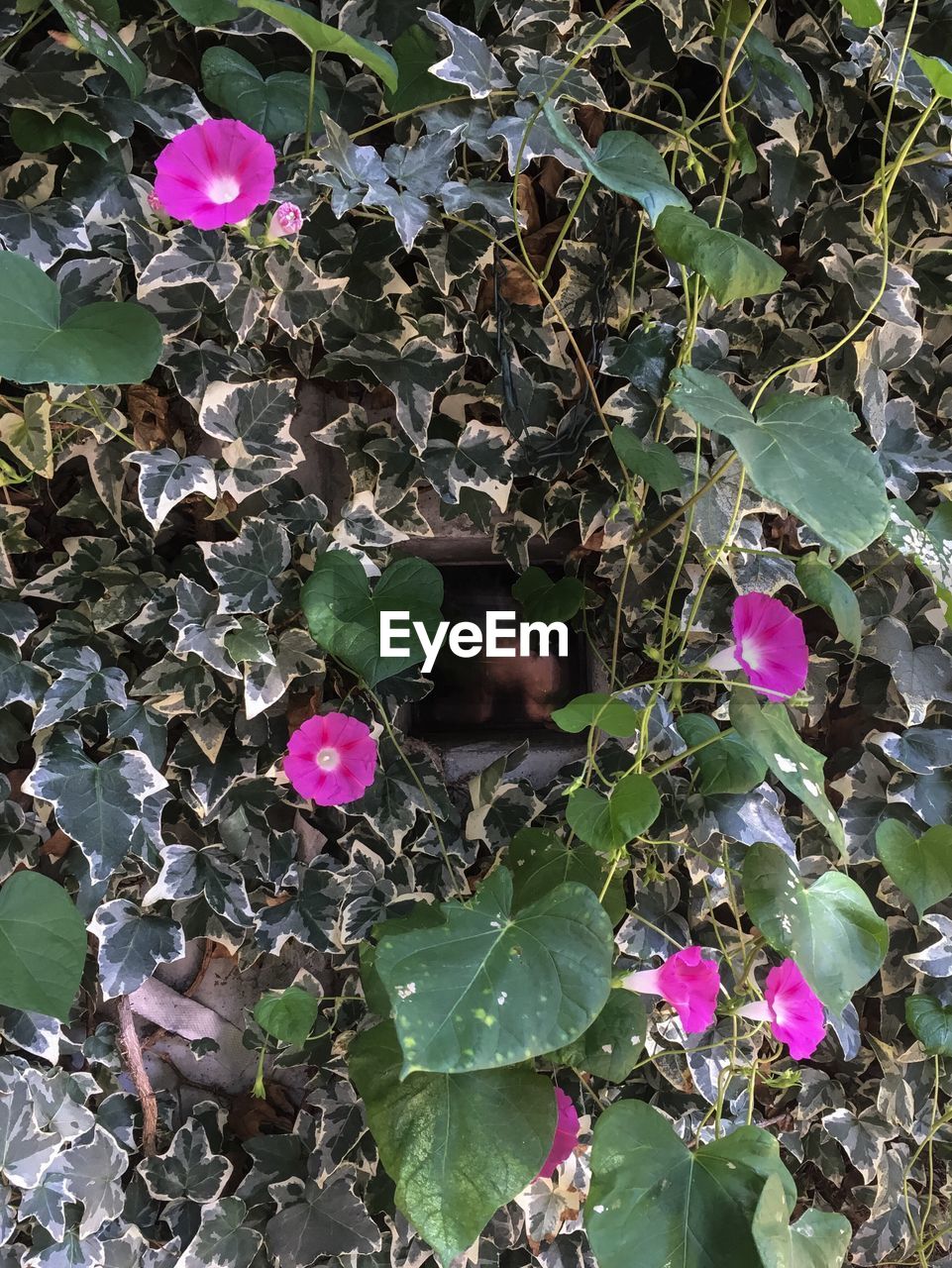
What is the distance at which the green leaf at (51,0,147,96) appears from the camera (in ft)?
2.47

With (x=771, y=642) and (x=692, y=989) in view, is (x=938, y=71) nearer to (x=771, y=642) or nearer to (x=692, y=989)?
(x=771, y=642)

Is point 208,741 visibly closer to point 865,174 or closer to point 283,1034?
point 283,1034

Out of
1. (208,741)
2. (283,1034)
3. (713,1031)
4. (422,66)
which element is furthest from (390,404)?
(713,1031)

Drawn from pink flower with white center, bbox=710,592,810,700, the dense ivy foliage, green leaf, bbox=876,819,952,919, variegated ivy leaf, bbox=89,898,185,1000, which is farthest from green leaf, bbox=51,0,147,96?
green leaf, bbox=876,819,952,919

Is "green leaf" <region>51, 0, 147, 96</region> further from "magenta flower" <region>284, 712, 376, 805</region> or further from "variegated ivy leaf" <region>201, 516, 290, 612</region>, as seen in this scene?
"magenta flower" <region>284, 712, 376, 805</region>

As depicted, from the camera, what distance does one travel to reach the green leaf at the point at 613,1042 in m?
0.89

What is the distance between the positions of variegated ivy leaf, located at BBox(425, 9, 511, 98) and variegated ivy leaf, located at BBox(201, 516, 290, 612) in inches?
18.9

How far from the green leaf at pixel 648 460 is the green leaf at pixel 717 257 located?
21cm

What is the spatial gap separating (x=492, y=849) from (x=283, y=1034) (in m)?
0.32

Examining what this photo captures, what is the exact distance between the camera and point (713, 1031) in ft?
3.77

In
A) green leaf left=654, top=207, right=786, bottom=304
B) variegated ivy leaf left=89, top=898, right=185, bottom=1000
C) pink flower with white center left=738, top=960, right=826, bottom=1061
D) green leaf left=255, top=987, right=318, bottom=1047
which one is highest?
green leaf left=654, top=207, right=786, bottom=304

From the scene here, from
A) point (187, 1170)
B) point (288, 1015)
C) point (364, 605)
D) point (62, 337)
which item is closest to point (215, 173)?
point (62, 337)

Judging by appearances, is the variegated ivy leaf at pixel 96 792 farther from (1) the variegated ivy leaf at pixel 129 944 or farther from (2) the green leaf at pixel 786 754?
(2) the green leaf at pixel 786 754

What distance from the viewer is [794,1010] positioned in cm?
87
